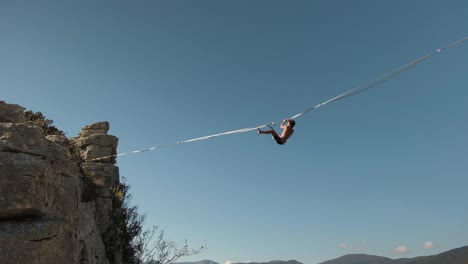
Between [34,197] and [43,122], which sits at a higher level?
[43,122]

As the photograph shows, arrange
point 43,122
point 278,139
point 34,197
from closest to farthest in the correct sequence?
point 34,197 < point 278,139 < point 43,122

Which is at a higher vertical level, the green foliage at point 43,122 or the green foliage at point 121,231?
the green foliage at point 43,122

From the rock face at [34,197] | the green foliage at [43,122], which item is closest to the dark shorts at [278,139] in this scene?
the rock face at [34,197]

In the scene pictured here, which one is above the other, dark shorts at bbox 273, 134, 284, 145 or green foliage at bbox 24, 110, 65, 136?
green foliage at bbox 24, 110, 65, 136

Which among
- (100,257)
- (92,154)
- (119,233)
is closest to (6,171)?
(100,257)

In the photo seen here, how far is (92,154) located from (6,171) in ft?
47.6

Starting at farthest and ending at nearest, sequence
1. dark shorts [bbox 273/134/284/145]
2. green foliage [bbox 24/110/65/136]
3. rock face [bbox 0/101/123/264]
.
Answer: green foliage [bbox 24/110/65/136] → dark shorts [bbox 273/134/284/145] → rock face [bbox 0/101/123/264]

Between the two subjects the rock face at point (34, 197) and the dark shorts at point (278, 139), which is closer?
the rock face at point (34, 197)

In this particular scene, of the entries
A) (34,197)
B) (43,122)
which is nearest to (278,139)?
(34,197)

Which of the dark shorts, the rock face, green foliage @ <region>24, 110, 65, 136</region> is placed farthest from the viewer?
green foliage @ <region>24, 110, 65, 136</region>

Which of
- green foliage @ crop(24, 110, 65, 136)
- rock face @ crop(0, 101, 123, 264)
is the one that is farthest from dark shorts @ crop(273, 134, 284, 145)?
green foliage @ crop(24, 110, 65, 136)

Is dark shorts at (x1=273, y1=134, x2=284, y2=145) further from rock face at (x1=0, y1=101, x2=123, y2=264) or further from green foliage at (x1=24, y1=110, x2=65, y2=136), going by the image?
green foliage at (x1=24, y1=110, x2=65, y2=136)

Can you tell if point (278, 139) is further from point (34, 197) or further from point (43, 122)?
point (43, 122)

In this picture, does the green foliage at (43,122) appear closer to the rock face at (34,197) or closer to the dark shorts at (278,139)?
the rock face at (34,197)
